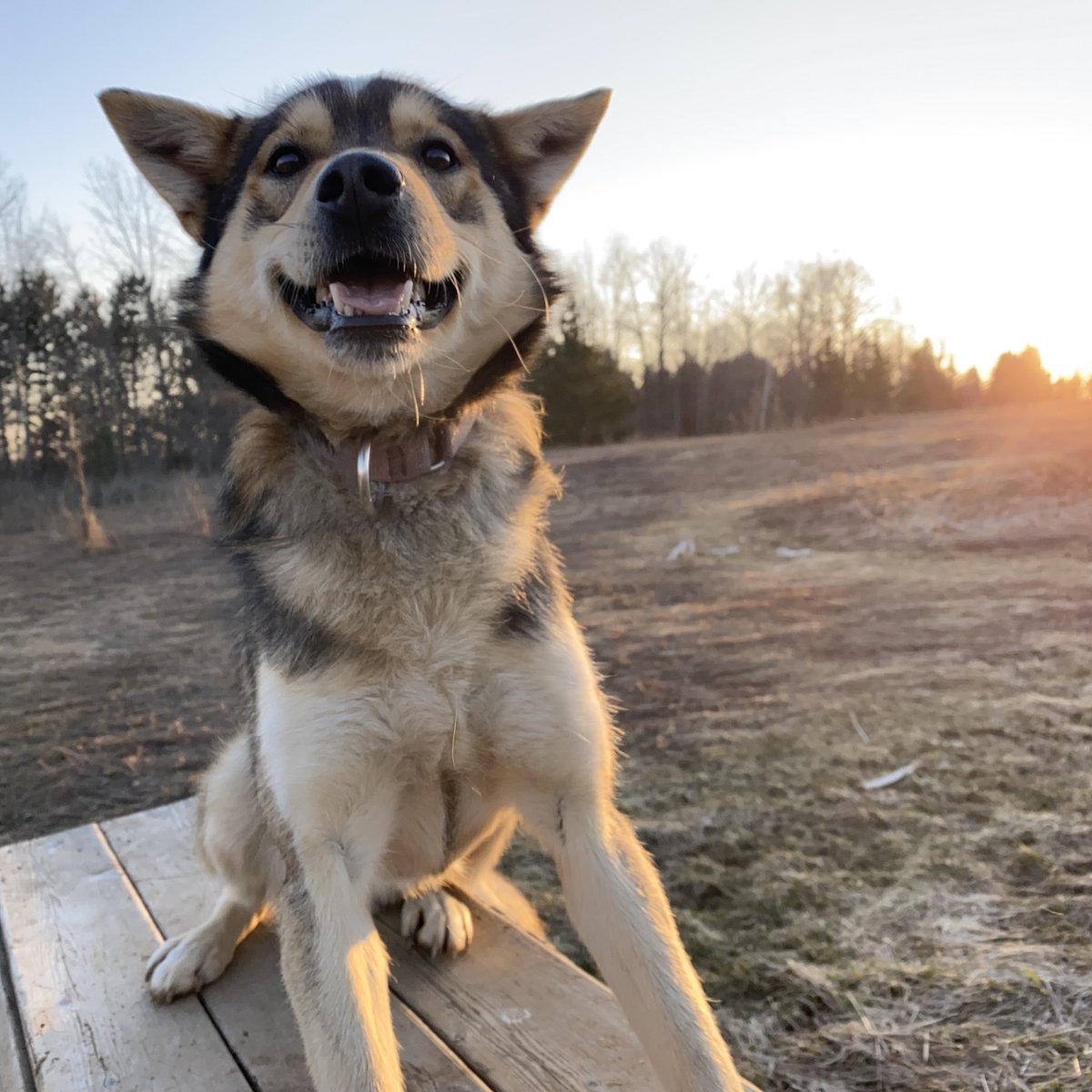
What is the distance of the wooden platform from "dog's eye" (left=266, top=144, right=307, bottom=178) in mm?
2006

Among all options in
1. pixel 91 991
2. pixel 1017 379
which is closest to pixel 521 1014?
pixel 91 991

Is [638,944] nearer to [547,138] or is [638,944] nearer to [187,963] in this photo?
[187,963]

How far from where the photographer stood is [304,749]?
5.84 ft

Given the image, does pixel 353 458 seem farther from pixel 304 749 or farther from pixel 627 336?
pixel 627 336

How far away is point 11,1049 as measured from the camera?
2.01 m

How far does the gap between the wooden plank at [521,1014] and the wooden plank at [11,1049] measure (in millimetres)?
815

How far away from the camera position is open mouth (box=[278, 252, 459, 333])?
6.21ft

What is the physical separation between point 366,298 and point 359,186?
24 cm

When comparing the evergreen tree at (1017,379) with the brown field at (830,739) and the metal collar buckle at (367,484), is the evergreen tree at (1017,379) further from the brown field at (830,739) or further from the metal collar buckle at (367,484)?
the metal collar buckle at (367,484)

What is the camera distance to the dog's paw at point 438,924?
2.29 m

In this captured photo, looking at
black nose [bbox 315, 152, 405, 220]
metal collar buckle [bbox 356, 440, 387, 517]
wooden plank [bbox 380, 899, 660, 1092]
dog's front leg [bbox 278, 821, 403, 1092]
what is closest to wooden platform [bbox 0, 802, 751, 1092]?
wooden plank [bbox 380, 899, 660, 1092]

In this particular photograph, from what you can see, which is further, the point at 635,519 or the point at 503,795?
the point at 635,519

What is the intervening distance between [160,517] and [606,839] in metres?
16.6

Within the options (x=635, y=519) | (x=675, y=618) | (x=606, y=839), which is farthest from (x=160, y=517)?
(x=606, y=839)
